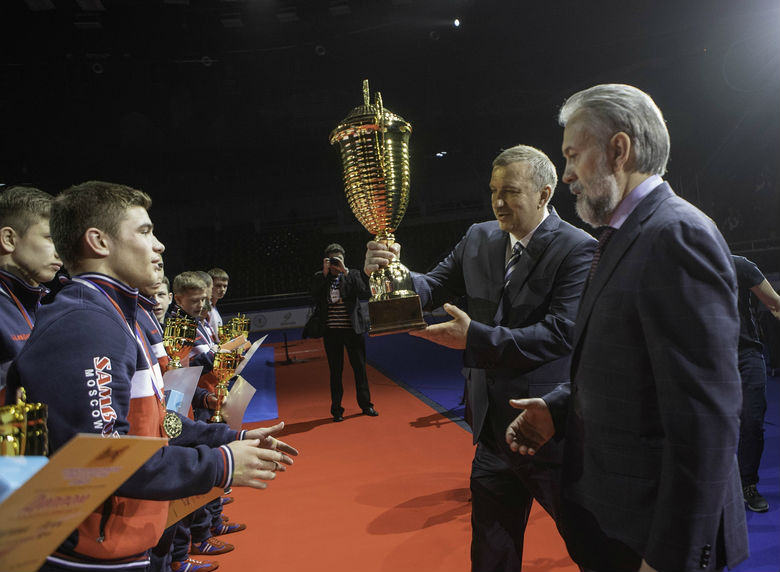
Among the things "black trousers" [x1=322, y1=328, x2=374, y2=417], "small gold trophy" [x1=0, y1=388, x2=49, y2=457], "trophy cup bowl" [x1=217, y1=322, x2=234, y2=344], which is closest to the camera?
"small gold trophy" [x1=0, y1=388, x2=49, y2=457]

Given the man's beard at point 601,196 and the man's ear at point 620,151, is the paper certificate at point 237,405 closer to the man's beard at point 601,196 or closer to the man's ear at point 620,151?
the man's beard at point 601,196

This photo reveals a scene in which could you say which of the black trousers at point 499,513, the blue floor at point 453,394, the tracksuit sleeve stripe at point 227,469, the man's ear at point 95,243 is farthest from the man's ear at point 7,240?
the blue floor at point 453,394

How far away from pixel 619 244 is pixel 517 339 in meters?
0.69

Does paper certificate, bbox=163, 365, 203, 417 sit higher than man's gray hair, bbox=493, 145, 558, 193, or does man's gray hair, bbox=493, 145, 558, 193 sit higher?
man's gray hair, bbox=493, 145, 558, 193

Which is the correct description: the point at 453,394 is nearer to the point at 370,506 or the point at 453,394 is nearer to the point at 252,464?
the point at 370,506

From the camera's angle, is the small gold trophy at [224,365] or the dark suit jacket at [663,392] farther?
the small gold trophy at [224,365]

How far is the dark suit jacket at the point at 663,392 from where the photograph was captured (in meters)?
1.02

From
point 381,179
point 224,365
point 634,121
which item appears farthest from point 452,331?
point 224,365

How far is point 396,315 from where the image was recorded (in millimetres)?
1862

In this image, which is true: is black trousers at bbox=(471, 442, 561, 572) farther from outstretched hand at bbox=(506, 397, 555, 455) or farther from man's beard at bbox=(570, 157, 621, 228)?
man's beard at bbox=(570, 157, 621, 228)

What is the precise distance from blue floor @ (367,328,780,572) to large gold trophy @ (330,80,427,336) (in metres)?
2.16

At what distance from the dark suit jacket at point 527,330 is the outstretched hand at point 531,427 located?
0.24 m

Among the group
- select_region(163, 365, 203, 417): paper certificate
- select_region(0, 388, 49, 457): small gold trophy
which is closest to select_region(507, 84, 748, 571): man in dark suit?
select_region(0, 388, 49, 457): small gold trophy

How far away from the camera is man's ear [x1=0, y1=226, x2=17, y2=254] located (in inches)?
81.0
